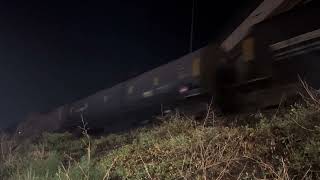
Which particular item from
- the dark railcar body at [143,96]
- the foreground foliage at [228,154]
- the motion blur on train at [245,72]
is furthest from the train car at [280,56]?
the dark railcar body at [143,96]

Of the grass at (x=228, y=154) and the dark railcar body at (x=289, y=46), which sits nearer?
the grass at (x=228, y=154)

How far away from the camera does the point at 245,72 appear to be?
36.8 feet

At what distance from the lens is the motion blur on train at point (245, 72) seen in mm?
9992

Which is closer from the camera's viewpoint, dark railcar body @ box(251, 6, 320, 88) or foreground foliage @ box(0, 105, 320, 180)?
foreground foliage @ box(0, 105, 320, 180)

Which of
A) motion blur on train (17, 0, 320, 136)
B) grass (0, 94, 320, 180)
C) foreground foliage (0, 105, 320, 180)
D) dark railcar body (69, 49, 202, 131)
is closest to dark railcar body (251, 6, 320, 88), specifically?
motion blur on train (17, 0, 320, 136)

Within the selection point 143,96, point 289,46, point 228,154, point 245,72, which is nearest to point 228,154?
point 228,154

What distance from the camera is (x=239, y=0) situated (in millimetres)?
15211

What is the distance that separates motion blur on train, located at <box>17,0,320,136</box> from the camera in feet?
32.8

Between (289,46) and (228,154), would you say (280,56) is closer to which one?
(289,46)

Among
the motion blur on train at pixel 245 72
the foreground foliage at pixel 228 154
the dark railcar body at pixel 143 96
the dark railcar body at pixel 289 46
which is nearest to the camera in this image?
→ the foreground foliage at pixel 228 154

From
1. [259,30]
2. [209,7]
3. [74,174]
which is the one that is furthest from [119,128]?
[74,174]

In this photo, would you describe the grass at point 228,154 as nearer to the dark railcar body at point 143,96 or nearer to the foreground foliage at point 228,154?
the foreground foliage at point 228,154

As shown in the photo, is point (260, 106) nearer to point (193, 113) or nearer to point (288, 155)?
point (193, 113)

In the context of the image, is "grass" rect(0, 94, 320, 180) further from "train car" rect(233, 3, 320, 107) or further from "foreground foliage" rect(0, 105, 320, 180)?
"train car" rect(233, 3, 320, 107)
